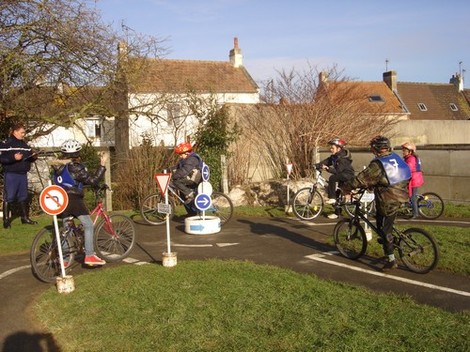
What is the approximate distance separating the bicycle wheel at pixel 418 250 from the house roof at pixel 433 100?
134 ft

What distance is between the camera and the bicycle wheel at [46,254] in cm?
668

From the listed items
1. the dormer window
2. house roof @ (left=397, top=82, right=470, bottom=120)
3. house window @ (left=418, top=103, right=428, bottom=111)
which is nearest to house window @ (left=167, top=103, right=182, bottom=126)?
house roof @ (left=397, top=82, right=470, bottom=120)

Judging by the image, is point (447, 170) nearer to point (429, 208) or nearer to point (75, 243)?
point (429, 208)

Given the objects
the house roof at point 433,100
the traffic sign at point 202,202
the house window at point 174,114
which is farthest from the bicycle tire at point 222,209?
the house roof at point 433,100

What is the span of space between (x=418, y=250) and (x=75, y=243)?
4.82m

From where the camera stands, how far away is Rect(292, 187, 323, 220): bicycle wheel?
11758 mm

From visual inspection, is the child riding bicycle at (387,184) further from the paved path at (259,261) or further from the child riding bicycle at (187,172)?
the child riding bicycle at (187,172)

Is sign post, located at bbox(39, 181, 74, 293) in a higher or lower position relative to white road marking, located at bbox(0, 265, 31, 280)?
higher

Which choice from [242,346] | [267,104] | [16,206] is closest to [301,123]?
[267,104]

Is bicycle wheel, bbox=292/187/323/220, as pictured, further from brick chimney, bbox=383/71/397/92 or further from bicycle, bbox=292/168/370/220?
brick chimney, bbox=383/71/397/92

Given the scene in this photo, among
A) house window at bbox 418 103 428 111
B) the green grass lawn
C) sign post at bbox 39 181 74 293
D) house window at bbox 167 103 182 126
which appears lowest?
the green grass lawn

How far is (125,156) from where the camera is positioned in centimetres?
1402

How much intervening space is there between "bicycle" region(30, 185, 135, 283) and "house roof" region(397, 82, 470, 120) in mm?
41599

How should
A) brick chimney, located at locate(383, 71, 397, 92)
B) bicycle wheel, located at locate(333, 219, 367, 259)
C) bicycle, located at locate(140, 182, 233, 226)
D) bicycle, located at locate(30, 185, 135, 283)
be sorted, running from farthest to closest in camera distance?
1. brick chimney, located at locate(383, 71, 397, 92)
2. bicycle, located at locate(140, 182, 233, 226)
3. bicycle wheel, located at locate(333, 219, 367, 259)
4. bicycle, located at locate(30, 185, 135, 283)
